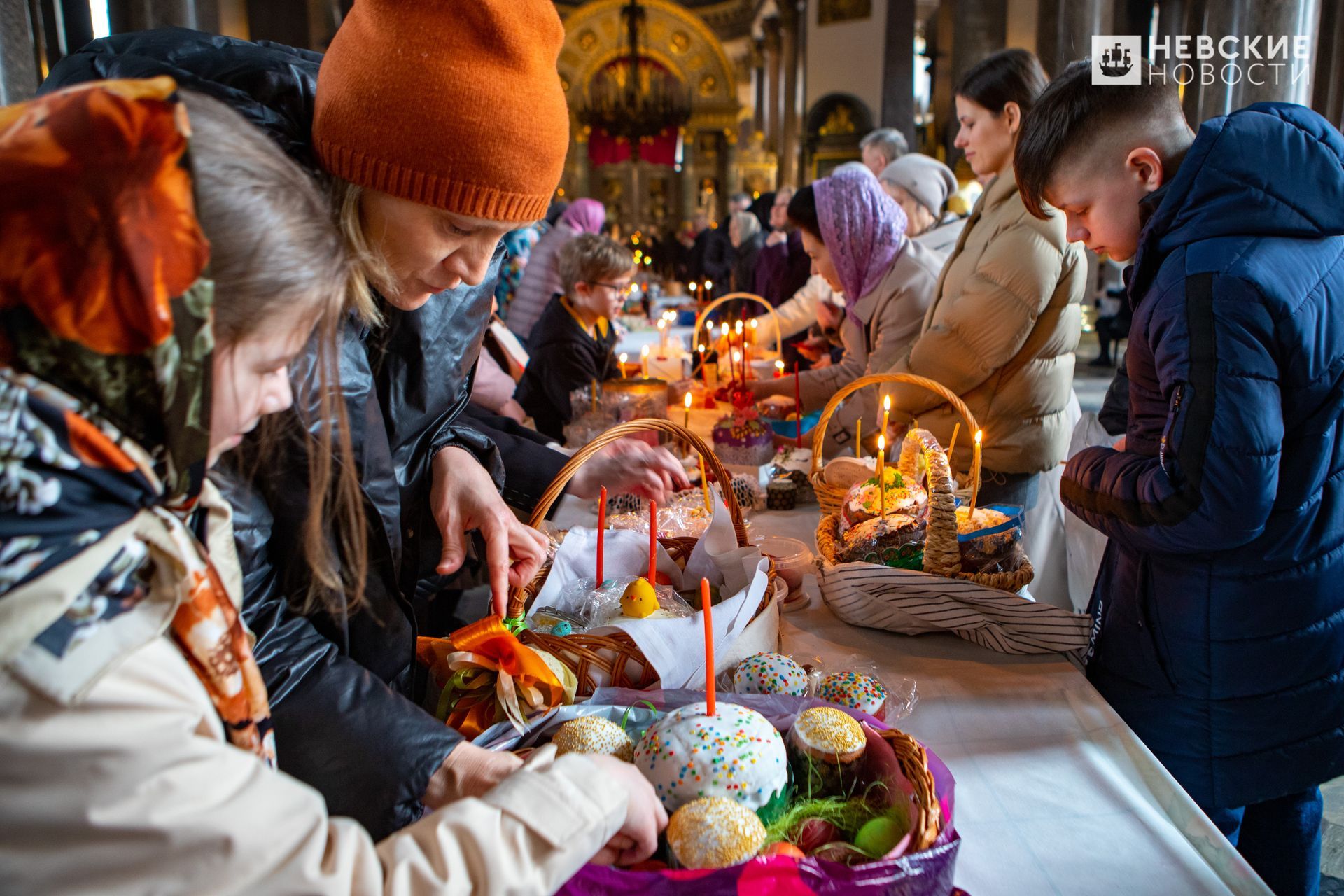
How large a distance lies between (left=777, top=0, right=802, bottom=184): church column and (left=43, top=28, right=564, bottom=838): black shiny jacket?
51.5 ft

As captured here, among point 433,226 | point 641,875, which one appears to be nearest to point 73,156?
point 433,226

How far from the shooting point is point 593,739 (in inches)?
41.9

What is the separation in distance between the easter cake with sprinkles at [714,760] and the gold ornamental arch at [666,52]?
2123 cm

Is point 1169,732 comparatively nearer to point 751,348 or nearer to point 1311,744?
point 1311,744

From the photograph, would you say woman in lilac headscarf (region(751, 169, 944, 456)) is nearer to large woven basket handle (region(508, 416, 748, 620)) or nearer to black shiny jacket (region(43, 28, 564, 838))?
large woven basket handle (region(508, 416, 748, 620))

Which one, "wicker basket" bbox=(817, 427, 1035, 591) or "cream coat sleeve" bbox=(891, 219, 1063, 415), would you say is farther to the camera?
"cream coat sleeve" bbox=(891, 219, 1063, 415)

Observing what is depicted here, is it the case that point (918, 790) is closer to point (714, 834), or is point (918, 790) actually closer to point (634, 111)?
point (714, 834)

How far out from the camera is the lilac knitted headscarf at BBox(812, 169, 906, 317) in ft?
10.2

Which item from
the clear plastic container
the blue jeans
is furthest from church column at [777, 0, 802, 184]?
the blue jeans

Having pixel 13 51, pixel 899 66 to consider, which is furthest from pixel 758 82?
pixel 13 51

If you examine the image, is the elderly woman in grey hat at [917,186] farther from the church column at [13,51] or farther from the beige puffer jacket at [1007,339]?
the church column at [13,51]

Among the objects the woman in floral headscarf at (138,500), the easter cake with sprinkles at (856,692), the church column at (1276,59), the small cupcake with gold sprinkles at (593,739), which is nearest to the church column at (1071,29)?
the church column at (1276,59)

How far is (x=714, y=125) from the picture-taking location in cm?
2219

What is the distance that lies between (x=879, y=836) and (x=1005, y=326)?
1.81 m
